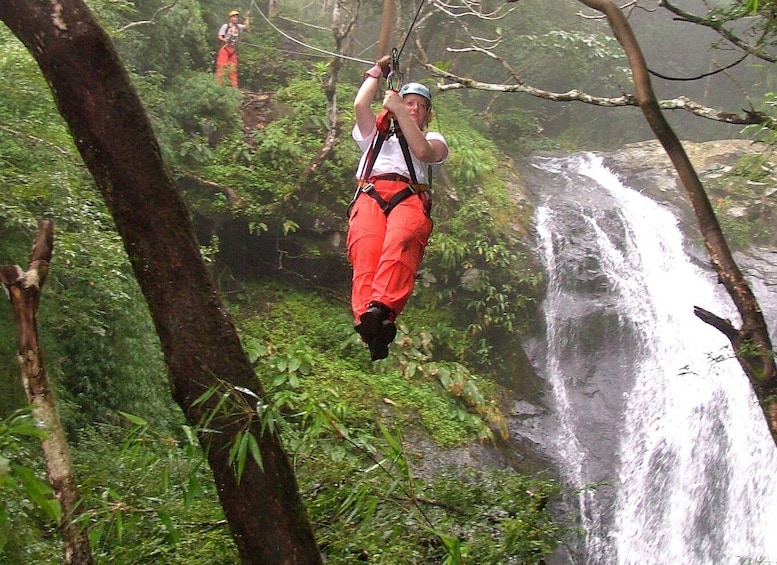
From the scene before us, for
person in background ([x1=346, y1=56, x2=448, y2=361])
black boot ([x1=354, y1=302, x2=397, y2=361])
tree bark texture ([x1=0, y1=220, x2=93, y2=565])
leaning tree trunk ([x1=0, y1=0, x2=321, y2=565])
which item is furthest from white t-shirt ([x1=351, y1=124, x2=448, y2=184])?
tree bark texture ([x1=0, y1=220, x2=93, y2=565])

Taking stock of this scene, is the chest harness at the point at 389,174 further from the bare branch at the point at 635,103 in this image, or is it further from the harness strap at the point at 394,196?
the bare branch at the point at 635,103

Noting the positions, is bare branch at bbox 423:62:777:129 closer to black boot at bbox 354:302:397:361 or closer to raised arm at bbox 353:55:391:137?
raised arm at bbox 353:55:391:137

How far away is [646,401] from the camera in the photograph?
10695mm

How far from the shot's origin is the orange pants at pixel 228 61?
36.3 ft

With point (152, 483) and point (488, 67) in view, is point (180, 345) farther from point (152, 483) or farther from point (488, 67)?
point (488, 67)

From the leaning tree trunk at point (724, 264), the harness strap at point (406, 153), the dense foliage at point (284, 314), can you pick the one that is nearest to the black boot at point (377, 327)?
the dense foliage at point (284, 314)

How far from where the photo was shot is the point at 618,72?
57.9 ft

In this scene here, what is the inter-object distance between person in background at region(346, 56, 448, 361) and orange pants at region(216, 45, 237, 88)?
7645mm

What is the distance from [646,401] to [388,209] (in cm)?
813

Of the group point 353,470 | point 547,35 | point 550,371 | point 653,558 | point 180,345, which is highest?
point 547,35

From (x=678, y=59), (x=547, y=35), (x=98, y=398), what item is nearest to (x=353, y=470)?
(x=98, y=398)

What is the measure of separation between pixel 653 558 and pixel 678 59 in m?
16.2

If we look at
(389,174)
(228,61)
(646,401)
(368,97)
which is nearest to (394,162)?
(389,174)

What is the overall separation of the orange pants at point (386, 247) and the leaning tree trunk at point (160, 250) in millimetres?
965
